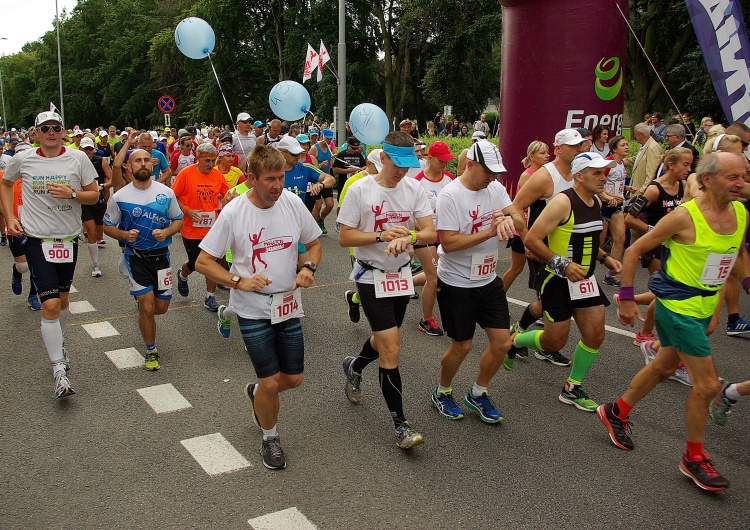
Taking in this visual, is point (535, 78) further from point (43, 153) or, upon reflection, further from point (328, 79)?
point (328, 79)

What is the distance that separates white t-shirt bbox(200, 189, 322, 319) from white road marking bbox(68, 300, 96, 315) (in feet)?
14.4

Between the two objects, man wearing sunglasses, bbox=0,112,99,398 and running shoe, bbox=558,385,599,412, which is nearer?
running shoe, bbox=558,385,599,412

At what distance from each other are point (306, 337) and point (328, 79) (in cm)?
3098

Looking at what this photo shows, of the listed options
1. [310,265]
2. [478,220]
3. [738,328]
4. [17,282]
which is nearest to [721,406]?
[478,220]

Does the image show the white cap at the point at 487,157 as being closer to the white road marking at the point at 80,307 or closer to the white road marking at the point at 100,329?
the white road marking at the point at 100,329

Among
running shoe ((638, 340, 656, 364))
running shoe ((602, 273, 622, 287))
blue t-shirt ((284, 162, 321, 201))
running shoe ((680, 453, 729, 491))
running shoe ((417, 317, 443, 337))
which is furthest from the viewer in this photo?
running shoe ((602, 273, 622, 287))

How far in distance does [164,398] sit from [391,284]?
2.05 m

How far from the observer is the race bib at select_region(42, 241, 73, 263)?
5.57 m

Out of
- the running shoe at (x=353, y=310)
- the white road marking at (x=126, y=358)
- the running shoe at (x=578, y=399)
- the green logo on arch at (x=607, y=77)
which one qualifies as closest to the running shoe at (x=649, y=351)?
the running shoe at (x=578, y=399)

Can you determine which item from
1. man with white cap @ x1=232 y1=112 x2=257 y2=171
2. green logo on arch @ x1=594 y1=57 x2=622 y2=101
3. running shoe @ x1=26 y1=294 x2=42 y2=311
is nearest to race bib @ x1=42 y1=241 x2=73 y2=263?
running shoe @ x1=26 y1=294 x2=42 y2=311

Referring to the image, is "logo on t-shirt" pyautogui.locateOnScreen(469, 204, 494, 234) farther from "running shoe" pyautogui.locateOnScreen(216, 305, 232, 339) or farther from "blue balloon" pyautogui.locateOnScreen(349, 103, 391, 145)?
"blue balloon" pyautogui.locateOnScreen(349, 103, 391, 145)

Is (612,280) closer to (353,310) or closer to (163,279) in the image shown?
(353,310)

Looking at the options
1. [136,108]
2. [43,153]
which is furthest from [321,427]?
[136,108]

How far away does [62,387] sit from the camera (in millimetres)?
5344
